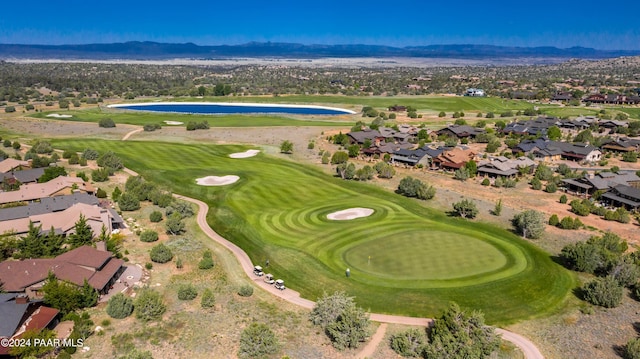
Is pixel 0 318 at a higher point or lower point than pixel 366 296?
higher

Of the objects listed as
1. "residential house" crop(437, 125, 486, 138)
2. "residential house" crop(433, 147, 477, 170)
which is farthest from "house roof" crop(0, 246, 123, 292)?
"residential house" crop(437, 125, 486, 138)

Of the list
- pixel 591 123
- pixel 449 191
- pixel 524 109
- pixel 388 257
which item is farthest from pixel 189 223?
pixel 524 109

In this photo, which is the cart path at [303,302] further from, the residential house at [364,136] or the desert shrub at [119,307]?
the residential house at [364,136]

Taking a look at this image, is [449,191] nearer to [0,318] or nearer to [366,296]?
[366,296]

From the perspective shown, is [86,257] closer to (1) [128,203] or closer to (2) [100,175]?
(1) [128,203]

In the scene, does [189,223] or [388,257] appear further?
[189,223]

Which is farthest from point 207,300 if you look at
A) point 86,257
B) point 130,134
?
point 130,134
